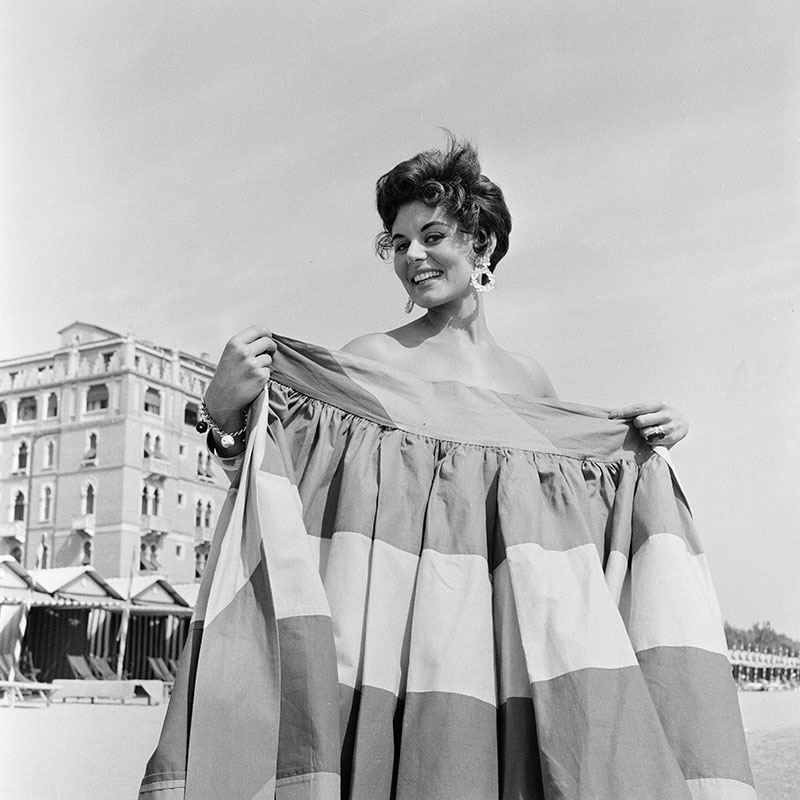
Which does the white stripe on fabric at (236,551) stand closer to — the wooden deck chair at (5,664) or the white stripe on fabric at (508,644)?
the white stripe on fabric at (508,644)

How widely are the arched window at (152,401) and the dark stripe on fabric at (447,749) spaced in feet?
69.4

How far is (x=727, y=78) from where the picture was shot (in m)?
3.05

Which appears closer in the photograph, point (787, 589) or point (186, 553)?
point (787, 589)

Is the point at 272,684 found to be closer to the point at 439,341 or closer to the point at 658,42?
the point at 439,341

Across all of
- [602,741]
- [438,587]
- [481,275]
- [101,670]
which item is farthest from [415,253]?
[101,670]

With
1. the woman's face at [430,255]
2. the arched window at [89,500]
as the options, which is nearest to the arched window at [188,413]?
the arched window at [89,500]

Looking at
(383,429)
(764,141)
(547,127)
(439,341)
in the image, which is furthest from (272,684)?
(764,141)

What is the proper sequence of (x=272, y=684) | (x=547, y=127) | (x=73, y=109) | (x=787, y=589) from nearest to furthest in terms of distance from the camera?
(x=272, y=684), (x=547, y=127), (x=787, y=589), (x=73, y=109)

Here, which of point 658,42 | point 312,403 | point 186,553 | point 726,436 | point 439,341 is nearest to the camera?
point 312,403

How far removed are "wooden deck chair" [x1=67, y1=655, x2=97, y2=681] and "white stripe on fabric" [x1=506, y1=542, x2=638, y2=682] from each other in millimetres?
13882

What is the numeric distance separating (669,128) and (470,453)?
2.34 meters

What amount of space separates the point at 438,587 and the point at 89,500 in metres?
23.0

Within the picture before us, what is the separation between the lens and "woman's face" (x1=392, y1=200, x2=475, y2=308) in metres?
1.41

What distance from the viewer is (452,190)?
1435 millimetres
